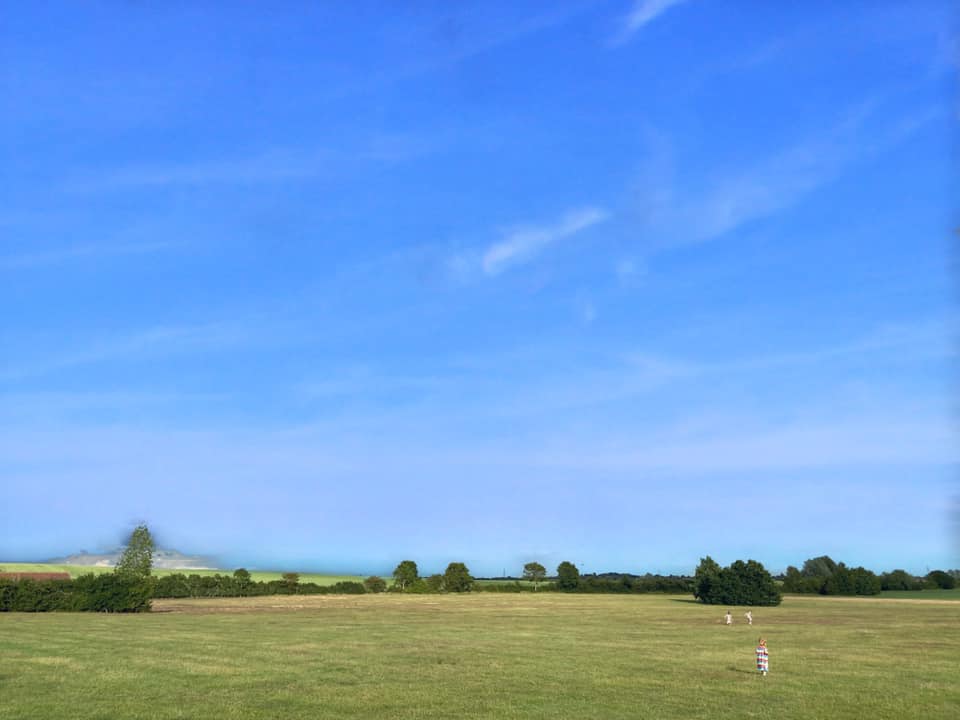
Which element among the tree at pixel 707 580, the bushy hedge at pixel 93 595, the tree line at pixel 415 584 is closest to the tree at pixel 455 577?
the tree line at pixel 415 584

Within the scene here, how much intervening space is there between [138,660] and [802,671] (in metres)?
30.8

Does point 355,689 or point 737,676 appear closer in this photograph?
point 355,689

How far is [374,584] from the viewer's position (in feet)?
574

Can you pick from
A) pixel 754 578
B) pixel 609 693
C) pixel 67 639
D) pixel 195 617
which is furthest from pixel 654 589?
pixel 609 693

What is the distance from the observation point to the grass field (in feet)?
88.0

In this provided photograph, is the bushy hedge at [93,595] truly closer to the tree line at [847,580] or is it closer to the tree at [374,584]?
the tree at [374,584]

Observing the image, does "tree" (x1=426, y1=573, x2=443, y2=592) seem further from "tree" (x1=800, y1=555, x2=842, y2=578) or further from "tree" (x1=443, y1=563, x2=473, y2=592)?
"tree" (x1=800, y1=555, x2=842, y2=578)

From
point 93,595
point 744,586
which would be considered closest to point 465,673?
point 93,595

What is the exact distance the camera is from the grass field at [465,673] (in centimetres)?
2681

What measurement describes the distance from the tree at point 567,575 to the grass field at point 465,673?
12215 cm

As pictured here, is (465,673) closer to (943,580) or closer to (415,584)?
(415,584)

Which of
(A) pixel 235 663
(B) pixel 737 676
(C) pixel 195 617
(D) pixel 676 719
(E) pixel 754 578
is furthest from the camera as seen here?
(E) pixel 754 578

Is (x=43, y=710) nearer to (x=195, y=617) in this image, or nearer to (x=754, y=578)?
(x=195, y=617)

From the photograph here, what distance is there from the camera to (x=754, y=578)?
119125 mm
